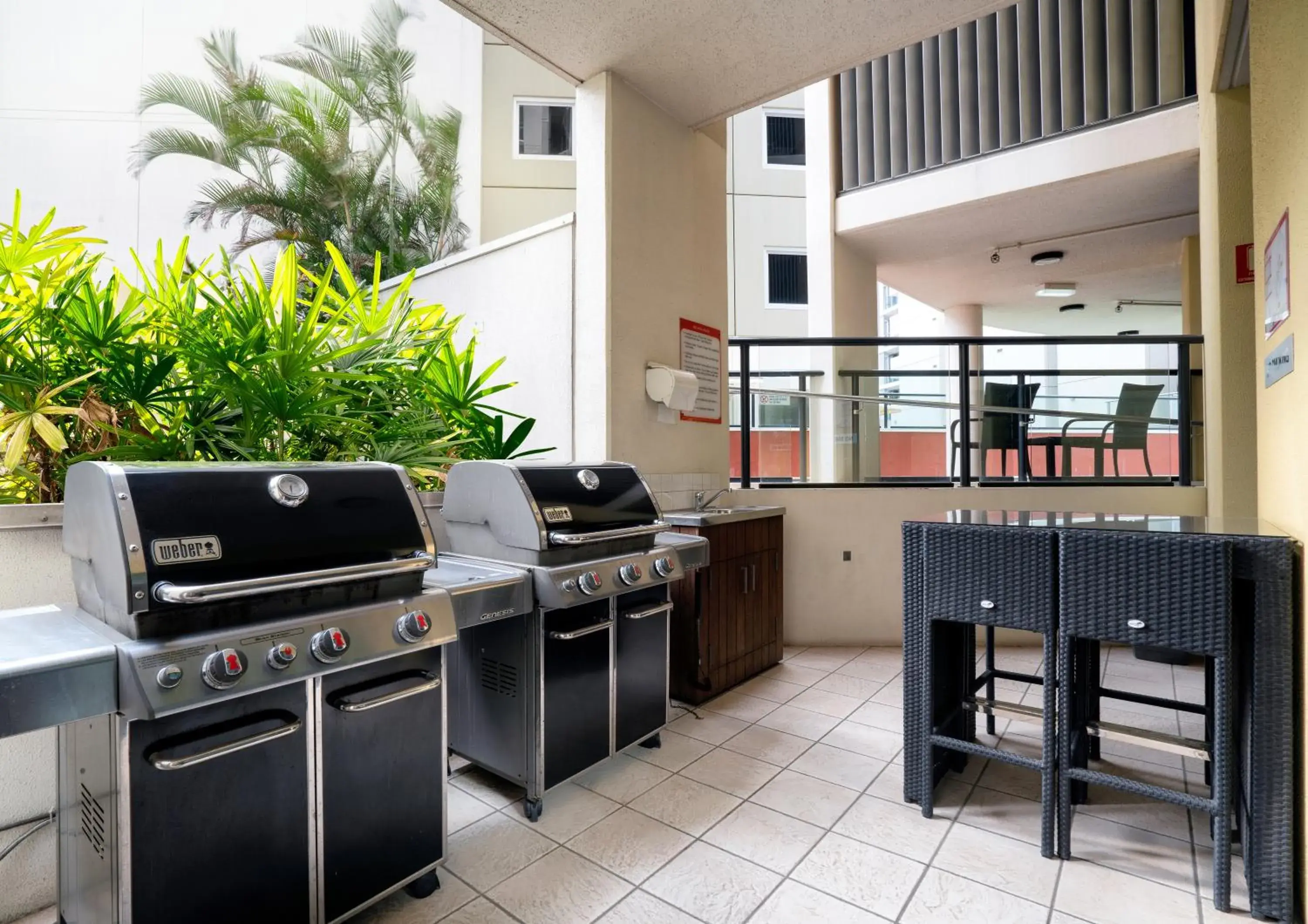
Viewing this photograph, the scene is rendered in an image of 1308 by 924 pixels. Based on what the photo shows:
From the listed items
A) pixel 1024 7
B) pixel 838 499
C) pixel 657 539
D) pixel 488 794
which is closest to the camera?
pixel 488 794

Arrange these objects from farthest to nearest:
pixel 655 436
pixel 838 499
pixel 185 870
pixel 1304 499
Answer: pixel 838 499, pixel 655 436, pixel 1304 499, pixel 185 870

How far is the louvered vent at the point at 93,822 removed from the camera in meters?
1.41

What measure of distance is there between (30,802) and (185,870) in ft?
2.61

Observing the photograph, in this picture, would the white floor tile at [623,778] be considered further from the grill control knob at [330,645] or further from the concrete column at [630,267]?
the concrete column at [630,267]

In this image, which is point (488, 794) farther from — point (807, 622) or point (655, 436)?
point (807, 622)

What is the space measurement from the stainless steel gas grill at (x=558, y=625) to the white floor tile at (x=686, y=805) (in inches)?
8.7

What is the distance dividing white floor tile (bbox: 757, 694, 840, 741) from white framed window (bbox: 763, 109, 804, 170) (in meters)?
10.2

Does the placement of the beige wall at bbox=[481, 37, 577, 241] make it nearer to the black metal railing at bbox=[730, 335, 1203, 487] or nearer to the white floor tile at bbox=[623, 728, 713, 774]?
the black metal railing at bbox=[730, 335, 1203, 487]

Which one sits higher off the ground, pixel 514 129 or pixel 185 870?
pixel 514 129

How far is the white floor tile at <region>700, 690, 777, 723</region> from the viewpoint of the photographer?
3.25 metres

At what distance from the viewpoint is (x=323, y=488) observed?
176 centimetres

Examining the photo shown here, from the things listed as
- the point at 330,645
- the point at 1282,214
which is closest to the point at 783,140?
the point at 1282,214

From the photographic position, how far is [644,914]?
6.08ft

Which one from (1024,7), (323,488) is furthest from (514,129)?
(323,488)
